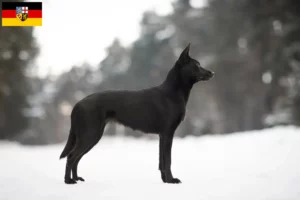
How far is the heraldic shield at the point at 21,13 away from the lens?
5531 mm

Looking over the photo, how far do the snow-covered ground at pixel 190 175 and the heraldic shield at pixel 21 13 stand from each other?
2386 mm

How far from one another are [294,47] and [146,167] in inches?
469

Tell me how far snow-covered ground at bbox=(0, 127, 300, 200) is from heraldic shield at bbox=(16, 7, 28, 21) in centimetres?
239

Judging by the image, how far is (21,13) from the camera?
5531 mm

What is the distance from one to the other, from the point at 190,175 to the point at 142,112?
1195mm

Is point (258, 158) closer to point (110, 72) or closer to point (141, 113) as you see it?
point (141, 113)

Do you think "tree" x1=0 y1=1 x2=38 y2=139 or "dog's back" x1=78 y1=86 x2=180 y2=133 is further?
"tree" x1=0 y1=1 x2=38 y2=139

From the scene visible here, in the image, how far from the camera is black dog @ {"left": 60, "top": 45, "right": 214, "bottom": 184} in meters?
3.95

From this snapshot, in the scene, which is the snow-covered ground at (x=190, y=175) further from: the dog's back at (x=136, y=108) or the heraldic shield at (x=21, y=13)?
the heraldic shield at (x=21, y=13)

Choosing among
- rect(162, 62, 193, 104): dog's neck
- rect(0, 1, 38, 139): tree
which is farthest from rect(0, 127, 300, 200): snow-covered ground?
rect(0, 1, 38, 139): tree

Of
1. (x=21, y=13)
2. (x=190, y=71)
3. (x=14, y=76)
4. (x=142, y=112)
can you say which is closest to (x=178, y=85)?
(x=190, y=71)

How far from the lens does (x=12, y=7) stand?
563 cm

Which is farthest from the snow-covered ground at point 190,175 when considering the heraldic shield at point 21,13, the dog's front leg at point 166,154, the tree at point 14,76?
the tree at point 14,76

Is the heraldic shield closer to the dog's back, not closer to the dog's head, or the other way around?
the dog's back
